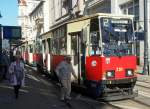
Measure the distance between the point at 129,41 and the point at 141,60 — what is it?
1895 centimetres

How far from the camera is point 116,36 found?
1672cm

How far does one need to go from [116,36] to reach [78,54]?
7.04 feet

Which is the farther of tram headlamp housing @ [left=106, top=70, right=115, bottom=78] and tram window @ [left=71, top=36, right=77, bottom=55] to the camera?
tram window @ [left=71, top=36, right=77, bottom=55]

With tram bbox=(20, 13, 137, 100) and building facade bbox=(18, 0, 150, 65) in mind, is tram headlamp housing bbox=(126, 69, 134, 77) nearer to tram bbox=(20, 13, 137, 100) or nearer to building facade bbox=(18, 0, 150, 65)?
tram bbox=(20, 13, 137, 100)

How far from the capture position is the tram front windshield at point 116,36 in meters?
16.5

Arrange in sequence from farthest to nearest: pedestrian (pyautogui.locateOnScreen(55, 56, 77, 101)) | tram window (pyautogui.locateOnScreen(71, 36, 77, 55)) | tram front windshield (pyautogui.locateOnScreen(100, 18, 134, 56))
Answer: tram window (pyautogui.locateOnScreen(71, 36, 77, 55)) → tram front windshield (pyautogui.locateOnScreen(100, 18, 134, 56)) → pedestrian (pyautogui.locateOnScreen(55, 56, 77, 101))

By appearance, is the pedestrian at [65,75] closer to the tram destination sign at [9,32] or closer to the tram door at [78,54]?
the tram door at [78,54]

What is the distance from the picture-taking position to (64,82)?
50.4ft

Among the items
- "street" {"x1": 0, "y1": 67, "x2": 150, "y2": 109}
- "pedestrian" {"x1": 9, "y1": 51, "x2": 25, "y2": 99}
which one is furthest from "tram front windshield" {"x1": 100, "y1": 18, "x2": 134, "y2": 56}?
"pedestrian" {"x1": 9, "y1": 51, "x2": 25, "y2": 99}

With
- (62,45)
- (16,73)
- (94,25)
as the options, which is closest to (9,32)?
(62,45)

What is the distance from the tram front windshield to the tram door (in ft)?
5.05

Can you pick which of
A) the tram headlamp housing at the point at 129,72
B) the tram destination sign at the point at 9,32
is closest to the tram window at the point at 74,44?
the tram headlamp housing at the point at 129,72

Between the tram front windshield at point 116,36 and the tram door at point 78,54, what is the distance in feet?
5.05

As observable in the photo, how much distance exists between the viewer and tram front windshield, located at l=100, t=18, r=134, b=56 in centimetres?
1647
